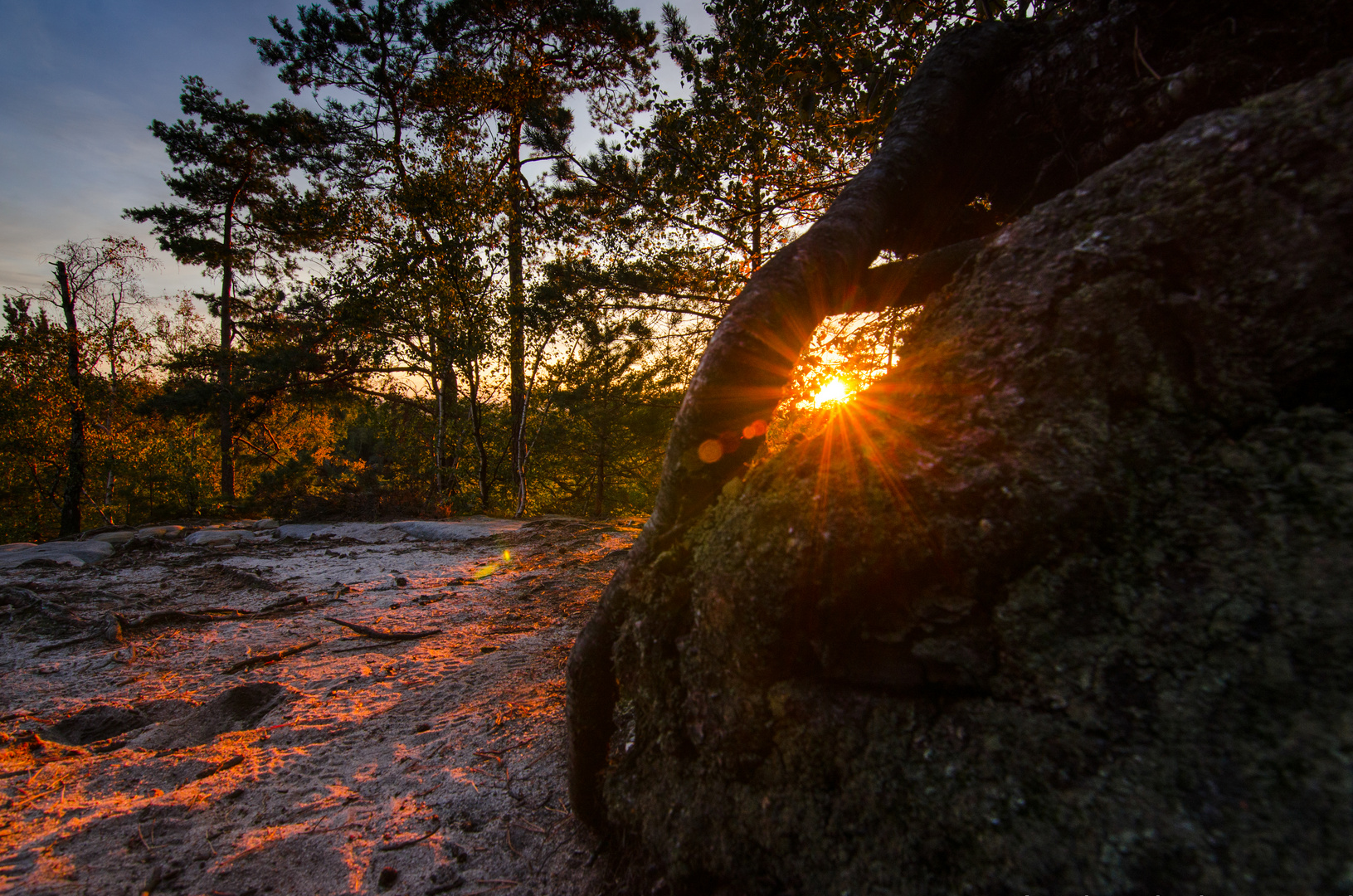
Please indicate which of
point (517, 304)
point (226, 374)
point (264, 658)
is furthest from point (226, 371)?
point (264, 658)

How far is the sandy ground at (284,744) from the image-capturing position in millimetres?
1562

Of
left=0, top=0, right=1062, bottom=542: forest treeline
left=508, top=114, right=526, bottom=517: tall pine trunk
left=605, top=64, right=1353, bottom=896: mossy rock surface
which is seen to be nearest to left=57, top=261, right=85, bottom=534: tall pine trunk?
left=0, top=0, right=1062, bottom=542: forest treeline

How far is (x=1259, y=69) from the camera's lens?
1.72 metres

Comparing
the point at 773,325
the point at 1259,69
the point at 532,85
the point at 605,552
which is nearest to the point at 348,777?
the point at 773,325

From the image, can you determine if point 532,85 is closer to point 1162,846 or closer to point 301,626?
point 301,626

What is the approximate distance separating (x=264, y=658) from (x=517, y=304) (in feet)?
27.2

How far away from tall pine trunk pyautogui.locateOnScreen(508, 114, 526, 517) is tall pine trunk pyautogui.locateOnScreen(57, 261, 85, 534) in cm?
1216

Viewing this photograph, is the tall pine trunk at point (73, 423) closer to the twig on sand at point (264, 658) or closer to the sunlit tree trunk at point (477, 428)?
the sunlit tree trunk at point (477, 428)

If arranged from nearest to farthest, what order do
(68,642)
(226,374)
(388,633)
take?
1. (68,642)
2. (388,633)
3. (226,374)

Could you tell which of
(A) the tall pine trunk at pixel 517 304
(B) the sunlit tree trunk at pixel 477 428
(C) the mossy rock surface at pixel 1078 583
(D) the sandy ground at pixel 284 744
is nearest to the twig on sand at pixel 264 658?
(D) the sandy ground at pixel 284 744

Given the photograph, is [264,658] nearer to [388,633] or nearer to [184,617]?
[388,633]

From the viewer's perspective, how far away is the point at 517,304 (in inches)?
402

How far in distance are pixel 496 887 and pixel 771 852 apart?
931mm

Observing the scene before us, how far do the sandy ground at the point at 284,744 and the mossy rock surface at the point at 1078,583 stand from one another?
765 millimetres
